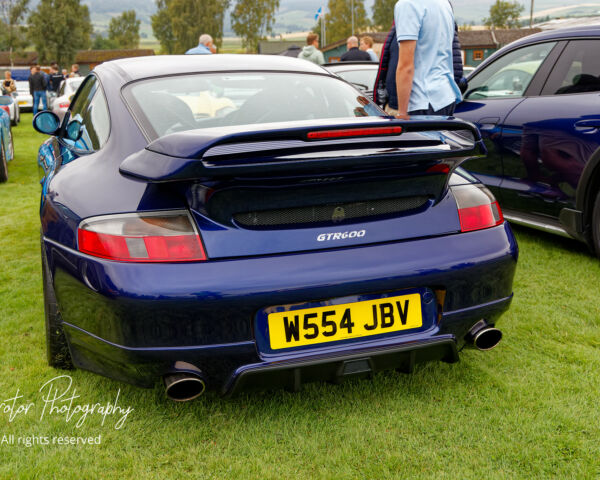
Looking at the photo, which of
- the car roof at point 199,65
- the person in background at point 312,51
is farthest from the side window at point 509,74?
the person in background at point 312,51

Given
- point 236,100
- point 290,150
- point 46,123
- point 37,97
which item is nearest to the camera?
point 290,150

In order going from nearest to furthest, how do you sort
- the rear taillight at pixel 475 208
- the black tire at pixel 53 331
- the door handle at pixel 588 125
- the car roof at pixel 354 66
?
the rear taillight at pixel 475 208
the black tire at pixel 53 331
the door handle at pixel 588 125
the car roof at pixel 354 66

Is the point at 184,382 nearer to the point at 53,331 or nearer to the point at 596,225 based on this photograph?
the point at 53,331

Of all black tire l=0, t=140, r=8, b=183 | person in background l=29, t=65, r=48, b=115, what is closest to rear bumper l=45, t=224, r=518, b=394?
black tire l=0, t=140, r=8, b=183

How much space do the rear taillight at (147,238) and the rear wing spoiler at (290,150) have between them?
17 cm

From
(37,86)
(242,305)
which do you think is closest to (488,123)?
(242,305)

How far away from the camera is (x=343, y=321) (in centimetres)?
217

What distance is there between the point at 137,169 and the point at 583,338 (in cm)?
231

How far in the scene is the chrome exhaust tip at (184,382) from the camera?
→ 210cm

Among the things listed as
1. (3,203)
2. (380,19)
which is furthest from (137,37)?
(3,203)

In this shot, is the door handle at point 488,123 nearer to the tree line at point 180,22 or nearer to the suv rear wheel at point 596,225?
the suv rear wheel at point 596,225

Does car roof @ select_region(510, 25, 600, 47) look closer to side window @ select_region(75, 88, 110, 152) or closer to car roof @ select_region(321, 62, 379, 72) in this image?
side window @ select_region(75, 88, 110, 152)

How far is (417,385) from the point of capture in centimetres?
268

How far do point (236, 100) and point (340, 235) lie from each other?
3.30 feet
